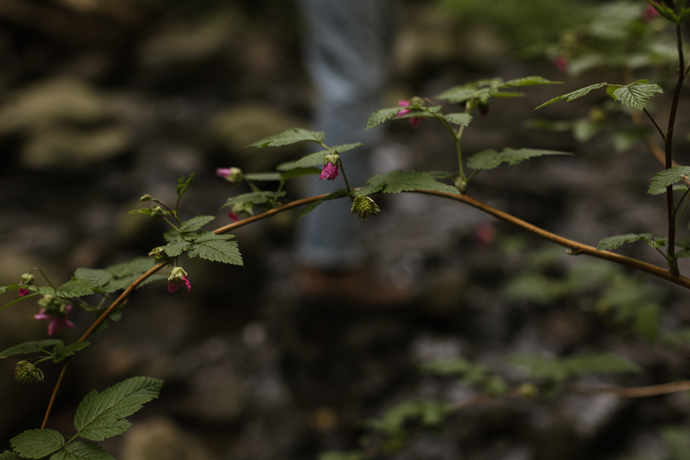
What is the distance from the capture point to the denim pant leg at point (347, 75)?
1.87 metres

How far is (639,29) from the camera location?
91cm

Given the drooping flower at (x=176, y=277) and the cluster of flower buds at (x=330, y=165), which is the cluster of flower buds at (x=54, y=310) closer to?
the drooping flower at (x=176, y=277)

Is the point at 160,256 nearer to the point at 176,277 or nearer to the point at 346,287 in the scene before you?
the point at 176,277

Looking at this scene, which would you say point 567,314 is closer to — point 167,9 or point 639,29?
point 639,29

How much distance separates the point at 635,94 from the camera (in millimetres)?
504

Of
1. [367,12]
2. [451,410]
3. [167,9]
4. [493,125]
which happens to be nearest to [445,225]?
[493,125]

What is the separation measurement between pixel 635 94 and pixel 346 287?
185 centimetres

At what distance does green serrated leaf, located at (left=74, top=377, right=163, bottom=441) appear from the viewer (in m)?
0.50

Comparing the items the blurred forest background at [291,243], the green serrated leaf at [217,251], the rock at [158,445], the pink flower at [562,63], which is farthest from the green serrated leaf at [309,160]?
the rock at [158,445]

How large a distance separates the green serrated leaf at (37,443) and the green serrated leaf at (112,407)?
0.02m

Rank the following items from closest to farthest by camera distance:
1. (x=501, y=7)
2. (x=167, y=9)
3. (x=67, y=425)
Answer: (x=67, y=425)
(x=501, y=7)
(x=167, y=9)

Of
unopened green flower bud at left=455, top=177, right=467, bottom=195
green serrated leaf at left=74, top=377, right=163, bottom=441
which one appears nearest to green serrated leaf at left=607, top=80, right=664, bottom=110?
unopened green flower bud at left=455, top=177, right=467, bottom=195

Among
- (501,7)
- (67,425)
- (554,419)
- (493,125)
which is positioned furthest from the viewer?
(501,7)

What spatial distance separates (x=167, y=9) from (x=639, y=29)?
232 inches
